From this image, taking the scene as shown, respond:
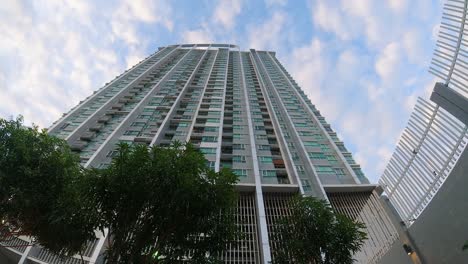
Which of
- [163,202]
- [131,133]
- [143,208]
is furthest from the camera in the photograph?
[131,133]

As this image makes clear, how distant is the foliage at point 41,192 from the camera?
8906mm

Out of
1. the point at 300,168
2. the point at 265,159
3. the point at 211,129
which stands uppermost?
the point at 211,129

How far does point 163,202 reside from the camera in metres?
8.26

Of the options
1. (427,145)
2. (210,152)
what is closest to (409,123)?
(427,145)

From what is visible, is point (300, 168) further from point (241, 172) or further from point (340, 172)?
point (241, 172)

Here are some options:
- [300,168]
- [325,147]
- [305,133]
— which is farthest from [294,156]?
[305,133]

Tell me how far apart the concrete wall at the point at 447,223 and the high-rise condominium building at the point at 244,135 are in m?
2.42

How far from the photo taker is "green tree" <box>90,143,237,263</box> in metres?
8.20

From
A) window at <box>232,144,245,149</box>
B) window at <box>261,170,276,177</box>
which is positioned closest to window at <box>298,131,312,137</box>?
window at <box>232,144,245,149</box>

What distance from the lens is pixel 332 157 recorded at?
90.6ft

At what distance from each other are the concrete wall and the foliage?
1134cm

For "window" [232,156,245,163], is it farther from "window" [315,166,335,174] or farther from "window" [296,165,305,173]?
"window" [315,166,335,174]

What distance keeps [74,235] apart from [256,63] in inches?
2167

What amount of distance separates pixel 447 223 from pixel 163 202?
900cm
